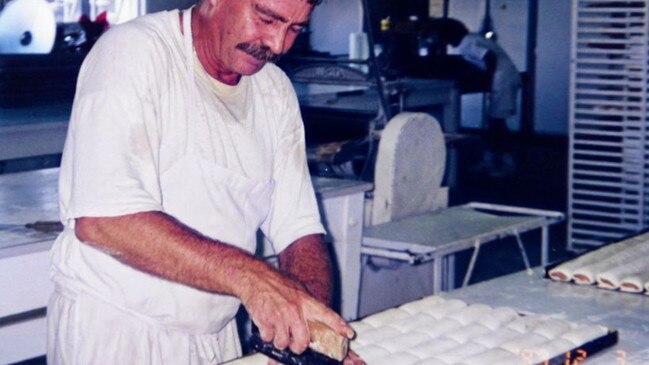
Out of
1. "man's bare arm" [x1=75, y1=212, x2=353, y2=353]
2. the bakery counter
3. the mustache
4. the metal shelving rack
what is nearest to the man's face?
the mustache

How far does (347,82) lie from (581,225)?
1992 millimetres

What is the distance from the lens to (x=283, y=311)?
1.56 metres

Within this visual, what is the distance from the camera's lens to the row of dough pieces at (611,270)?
256cm

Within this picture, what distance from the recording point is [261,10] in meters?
1.77

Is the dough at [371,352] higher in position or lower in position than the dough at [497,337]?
higher

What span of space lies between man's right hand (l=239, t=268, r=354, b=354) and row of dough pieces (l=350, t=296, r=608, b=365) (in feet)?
1.30

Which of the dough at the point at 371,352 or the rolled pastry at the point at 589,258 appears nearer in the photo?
the dough at the point at 371,352

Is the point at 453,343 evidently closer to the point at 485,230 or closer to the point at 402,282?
the point at 485,230

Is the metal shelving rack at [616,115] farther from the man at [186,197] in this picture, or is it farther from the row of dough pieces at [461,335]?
the man at [186,197]

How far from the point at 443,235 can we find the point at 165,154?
1.96 m

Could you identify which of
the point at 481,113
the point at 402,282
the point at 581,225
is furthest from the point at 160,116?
the point at 481,113

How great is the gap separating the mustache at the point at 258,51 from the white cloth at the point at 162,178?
160 mm

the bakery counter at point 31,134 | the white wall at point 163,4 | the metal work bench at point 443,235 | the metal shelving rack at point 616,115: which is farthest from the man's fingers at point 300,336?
the white wall at point 163,4

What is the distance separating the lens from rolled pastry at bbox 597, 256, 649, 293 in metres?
2.56
